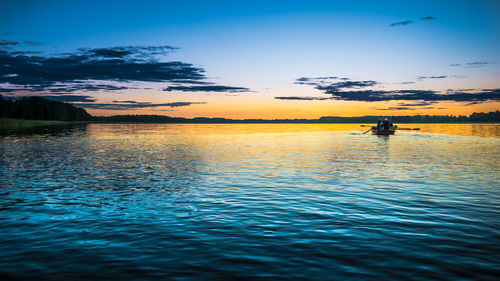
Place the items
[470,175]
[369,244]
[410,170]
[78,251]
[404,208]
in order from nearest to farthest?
[78,251]
[369,244]
[404,208]
[470,175]
[410,170]

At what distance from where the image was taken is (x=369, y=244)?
37.3 feet

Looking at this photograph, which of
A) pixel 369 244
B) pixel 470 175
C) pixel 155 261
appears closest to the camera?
pixel 155 261

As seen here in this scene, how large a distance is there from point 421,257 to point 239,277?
5.78m

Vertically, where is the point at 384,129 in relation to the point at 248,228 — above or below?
above

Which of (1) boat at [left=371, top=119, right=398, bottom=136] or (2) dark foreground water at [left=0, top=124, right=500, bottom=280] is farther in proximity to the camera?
(1) boat at [left=371, top=119, right=398, bottom=136]

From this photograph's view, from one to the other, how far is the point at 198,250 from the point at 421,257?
702 centimetres

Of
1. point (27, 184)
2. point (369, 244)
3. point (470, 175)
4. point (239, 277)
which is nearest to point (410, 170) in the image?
point (470, 175)

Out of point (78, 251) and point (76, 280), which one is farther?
point (78, 251)

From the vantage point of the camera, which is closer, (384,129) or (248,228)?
(248,228)

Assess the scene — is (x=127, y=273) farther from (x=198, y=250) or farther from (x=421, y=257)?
(x=421, y=257)

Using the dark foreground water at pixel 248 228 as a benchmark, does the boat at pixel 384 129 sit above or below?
above

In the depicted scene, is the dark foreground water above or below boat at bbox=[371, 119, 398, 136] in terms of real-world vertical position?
below

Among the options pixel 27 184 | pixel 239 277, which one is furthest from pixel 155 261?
pixel 27 184

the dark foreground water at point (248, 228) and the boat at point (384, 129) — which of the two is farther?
the boat at point (384, 129)
